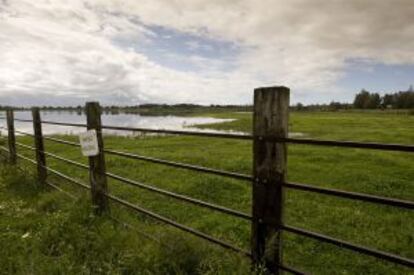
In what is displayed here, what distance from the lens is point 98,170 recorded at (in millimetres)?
6117

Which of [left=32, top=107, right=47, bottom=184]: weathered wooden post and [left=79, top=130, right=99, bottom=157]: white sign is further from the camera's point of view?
[left=32, top=107, right=47, bottom=184]: weathered wooden post

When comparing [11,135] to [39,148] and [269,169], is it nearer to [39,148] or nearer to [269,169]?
[39,148]

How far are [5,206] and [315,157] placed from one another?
12.6 meters

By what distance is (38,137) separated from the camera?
348 inches

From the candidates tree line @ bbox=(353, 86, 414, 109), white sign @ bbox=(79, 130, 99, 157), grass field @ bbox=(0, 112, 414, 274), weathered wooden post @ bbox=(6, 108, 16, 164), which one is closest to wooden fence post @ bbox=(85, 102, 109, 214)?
white sign @ bbox=(79, 130, 99, 157)

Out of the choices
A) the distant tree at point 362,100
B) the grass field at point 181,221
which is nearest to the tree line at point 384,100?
the distant tree at point 362,100

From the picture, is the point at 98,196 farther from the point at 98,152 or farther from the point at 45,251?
the point at 45,251

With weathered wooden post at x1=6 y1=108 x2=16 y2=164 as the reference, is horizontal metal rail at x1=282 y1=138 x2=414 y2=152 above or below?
above

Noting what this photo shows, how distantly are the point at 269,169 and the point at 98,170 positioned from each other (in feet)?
11.6

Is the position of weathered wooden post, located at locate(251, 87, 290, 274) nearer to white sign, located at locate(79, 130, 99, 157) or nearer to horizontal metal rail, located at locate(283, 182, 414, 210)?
horizontal metal rail, located at locate(283, 182, 414, 210)

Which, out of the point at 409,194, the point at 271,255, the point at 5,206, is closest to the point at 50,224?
the point at 5,206

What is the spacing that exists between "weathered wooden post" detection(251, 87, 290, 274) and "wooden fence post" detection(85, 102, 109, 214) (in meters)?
3.23

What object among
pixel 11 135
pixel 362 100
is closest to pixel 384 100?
pixel 362 100

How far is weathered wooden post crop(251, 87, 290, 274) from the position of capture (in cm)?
341
